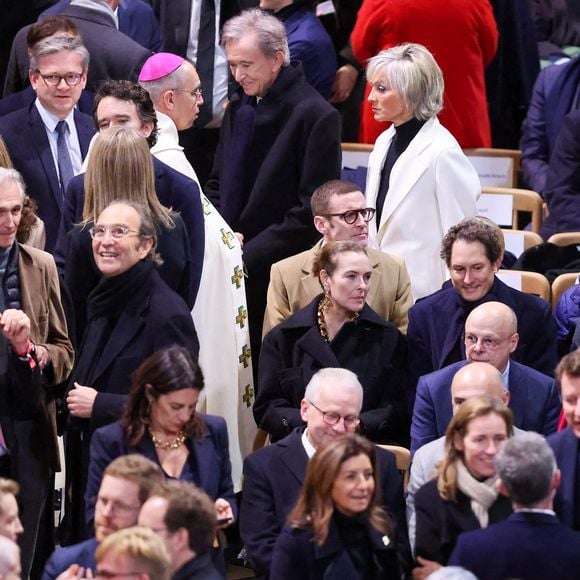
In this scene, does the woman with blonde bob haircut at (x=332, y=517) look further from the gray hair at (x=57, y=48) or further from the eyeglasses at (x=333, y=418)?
the gray hair at (x=57, y=48)

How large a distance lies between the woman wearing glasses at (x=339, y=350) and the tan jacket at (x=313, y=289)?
0.25m

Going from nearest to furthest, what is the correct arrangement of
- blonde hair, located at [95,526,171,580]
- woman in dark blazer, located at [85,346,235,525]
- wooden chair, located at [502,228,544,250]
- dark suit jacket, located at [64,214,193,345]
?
blonde hair, located at [95,526,171,580]
woman in dark blazer, located at [85,346,235,525]
dark suit jacket, located at [64,214,193,345]
wooden chair, located at [502,228,544,250]

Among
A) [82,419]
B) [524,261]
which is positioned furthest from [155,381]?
[524,261]

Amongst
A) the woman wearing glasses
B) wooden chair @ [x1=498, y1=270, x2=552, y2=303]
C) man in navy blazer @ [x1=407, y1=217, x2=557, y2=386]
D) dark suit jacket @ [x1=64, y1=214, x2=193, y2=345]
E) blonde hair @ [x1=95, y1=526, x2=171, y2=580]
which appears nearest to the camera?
blonde hair @ [x1=95, y1=526, x2=171, y2=580]

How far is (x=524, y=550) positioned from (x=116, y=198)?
6.86 feet

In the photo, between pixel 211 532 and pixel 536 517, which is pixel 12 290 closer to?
pixel 211 532

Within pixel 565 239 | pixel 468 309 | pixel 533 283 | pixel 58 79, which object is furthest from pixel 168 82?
pixel 565 239

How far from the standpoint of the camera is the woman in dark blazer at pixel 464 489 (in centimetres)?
561

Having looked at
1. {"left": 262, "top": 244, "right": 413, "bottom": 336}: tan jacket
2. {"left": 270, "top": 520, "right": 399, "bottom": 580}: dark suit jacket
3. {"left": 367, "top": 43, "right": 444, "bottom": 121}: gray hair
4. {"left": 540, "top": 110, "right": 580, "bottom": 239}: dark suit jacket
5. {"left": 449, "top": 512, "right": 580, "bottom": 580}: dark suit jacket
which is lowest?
{"left": 270, "top": 520, "right": 399, "bottom": 580}: dark suit jacket

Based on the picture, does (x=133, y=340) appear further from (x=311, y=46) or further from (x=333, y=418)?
(x=311, y=46)

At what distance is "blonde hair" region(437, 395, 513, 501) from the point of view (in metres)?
5.65

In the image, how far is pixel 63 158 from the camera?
7.08 meters

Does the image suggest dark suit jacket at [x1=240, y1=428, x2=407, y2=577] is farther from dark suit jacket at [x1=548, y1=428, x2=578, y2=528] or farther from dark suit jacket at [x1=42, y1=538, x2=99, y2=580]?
dark suit jacket at [x1=42, y1=538, x2=99, y2=580]

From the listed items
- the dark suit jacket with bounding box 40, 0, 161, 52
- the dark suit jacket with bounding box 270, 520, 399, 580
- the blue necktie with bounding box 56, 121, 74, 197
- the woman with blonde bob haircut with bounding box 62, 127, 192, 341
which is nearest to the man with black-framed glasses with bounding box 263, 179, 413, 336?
the woman with blonde bob haircut with bounding box 62, 127, 192, 341
